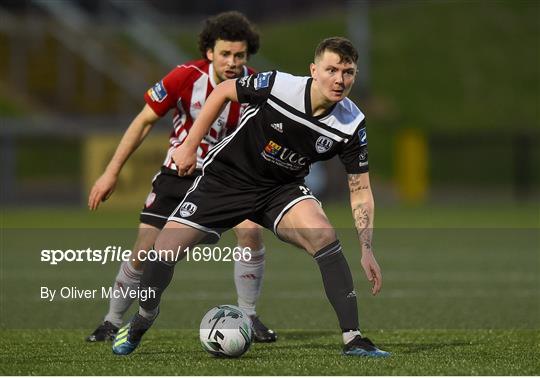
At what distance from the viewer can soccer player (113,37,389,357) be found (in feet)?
20.1

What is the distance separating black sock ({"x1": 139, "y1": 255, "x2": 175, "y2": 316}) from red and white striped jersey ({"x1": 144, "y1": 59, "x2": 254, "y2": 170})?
2.91 ft

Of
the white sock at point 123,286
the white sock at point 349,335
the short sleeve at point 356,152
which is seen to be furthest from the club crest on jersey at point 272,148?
the white sock at point 123,286

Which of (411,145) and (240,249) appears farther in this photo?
(411,145)

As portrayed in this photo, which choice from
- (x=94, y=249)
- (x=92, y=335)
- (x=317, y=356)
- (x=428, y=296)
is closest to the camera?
(x=317, y=356)

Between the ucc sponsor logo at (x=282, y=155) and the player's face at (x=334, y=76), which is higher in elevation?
the player's face at (x=334, y=76)

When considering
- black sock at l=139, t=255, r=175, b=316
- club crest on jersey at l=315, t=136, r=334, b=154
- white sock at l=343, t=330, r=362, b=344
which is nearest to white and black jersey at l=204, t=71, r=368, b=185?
club crest on jersey at l=315, t=136, r=334, b=154

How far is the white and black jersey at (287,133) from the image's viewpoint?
6.23 metres

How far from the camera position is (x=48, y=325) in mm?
7785

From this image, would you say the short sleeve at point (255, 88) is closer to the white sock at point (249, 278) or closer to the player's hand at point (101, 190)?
the player's hand at point (101, 190)

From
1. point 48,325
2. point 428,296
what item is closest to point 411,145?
point 428,296

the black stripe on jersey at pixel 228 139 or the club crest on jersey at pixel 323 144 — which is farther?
the black stripe on jersey at pixel 228 139

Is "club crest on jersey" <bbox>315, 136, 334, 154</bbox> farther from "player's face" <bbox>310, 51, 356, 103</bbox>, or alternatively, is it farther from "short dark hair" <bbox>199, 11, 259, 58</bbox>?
"short dark hair" <bbox>199, 11, 259, 58</bbox>

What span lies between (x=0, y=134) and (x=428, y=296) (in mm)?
14364

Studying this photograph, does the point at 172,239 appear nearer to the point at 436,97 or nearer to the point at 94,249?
the point at 94,249
